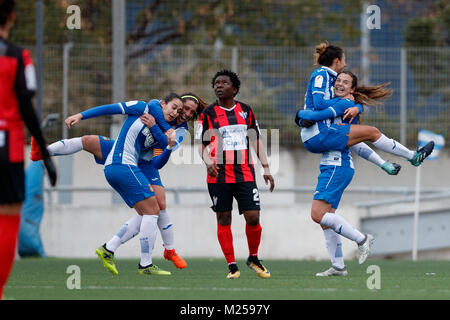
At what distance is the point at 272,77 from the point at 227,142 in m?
9.40

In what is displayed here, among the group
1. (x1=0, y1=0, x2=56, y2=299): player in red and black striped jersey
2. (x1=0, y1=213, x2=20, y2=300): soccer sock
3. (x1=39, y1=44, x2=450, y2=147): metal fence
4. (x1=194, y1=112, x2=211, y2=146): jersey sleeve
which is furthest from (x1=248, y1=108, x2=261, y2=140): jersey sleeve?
(x1=39, y1=44, x2=450, y2=147): metal fence

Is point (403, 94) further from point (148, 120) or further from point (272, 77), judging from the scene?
point (148, 120)

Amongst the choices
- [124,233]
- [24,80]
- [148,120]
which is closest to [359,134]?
[148,120]

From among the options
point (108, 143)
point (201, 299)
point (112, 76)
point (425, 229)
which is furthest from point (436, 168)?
point (201, 299)

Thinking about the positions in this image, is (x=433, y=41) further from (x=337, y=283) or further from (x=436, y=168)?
(x=337, y=283)

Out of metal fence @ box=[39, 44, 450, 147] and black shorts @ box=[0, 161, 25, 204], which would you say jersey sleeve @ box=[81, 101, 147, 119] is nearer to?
black shorts @ box=[0, 161, 25, 204]

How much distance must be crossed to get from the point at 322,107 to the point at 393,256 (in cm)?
988

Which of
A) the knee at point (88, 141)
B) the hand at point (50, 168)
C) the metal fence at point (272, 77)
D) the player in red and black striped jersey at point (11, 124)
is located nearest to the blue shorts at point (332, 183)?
the knee at point (88, 141)

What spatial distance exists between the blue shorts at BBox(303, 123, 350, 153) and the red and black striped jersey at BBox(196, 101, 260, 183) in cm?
73

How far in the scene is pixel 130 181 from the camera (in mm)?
9586

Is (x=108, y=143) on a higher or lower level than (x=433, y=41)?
lower

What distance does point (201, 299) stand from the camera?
22.0ft

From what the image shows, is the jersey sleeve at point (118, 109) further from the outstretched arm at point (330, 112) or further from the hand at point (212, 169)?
the outstretched arm at point (330, 112)
